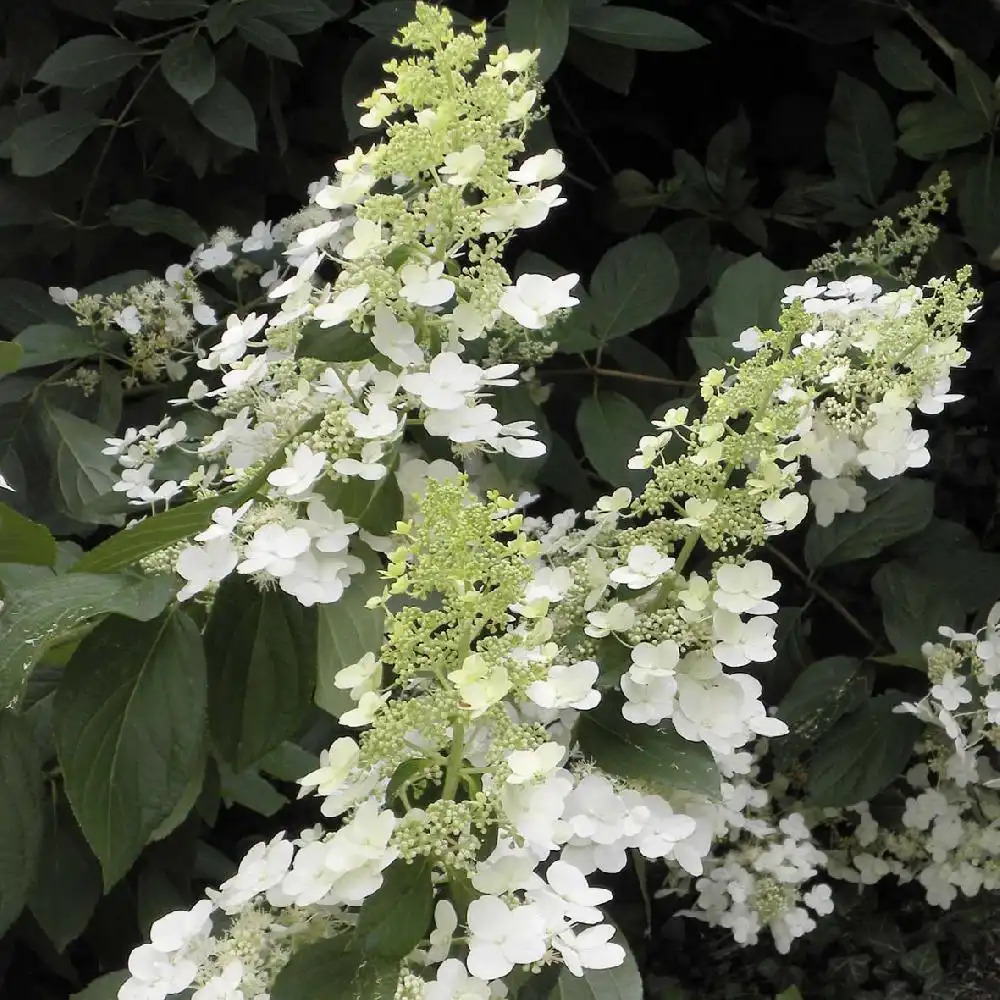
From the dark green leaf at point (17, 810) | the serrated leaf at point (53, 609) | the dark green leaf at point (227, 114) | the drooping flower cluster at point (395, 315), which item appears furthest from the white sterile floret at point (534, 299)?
the dark green leaf at point (227, 114)

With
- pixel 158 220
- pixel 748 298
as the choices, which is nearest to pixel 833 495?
pixel 748 298

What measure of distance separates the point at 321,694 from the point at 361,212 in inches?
12.2

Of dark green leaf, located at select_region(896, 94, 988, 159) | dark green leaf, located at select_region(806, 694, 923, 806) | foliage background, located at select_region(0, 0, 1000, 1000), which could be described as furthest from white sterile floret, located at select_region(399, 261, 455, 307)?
dark green leaf, located at select_region(896, 94, 988, 159)

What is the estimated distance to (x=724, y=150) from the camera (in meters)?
1.26

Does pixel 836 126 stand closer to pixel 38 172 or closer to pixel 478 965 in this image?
pixel 38 172

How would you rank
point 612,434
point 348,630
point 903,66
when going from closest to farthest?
point 348,630, point 612,434, point 903,66

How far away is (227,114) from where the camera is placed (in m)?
1.10

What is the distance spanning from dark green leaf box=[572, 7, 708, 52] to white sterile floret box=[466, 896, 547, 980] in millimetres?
884

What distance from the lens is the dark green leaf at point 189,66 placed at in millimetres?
1066

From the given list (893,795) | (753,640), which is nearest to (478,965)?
(753,640)

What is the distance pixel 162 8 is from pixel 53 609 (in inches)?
31.1

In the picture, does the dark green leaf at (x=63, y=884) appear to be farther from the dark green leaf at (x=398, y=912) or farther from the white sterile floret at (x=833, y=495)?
the white sterile floret at (x=833, y=495)

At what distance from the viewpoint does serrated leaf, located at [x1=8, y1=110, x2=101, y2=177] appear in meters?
1.12

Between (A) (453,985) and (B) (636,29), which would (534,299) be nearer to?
(A) (453,985)
